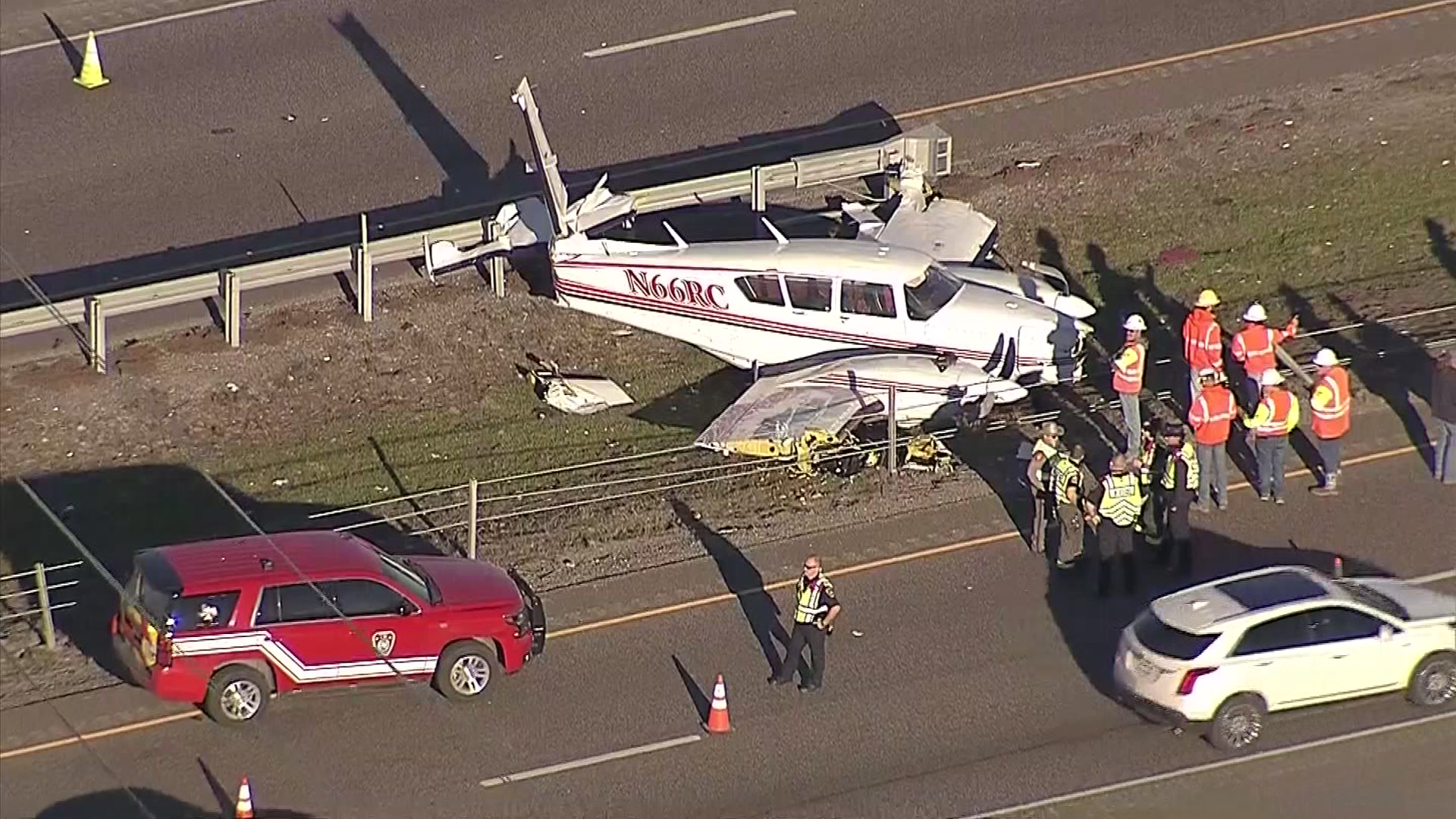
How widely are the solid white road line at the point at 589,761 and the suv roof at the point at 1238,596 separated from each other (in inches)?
193

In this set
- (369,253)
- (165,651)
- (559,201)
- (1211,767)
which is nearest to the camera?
(165,651)

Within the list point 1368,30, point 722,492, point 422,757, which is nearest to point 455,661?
point 422,757

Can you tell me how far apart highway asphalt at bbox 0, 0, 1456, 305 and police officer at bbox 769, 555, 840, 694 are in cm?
1189

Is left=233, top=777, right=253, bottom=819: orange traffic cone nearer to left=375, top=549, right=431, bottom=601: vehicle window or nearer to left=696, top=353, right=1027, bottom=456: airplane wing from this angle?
left=375, top=549, right=431, bottom=601: vehicle window

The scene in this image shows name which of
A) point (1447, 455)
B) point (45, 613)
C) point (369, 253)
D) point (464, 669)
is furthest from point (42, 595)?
point (1447, 455)

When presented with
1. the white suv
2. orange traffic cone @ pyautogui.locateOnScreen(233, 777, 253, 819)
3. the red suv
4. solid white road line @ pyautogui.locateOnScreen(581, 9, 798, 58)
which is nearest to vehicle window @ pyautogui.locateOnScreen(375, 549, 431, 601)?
the red suv

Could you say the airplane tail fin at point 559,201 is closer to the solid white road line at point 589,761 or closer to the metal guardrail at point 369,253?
the metal guardrail at point 369,253

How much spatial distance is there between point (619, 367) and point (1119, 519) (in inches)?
325

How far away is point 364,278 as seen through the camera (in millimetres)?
35125

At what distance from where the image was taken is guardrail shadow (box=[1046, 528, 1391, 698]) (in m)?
28.5

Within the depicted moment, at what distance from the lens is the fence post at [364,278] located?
3500cm

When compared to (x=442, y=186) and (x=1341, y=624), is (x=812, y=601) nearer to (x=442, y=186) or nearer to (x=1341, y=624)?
(x=1341, y=624)

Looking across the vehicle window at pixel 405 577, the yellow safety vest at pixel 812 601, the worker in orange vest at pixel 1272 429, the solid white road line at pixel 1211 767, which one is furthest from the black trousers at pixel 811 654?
the worker in orange vest at pixel 1272 429

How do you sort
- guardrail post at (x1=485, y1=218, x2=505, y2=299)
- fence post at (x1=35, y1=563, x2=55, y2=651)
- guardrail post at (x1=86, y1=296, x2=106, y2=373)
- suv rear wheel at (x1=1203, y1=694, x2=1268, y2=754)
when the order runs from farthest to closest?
1. guardrail post at (x1=485, y1=218, x2=505, y2=299)
2. guardrail post at (x1=86, y1=296, x2=106, y2=373)
3. fence post at (x1=35, y1=563, x2=55, y2=651)
4. suv rear wheel at (x1=1203, y1=694, x2=1268, y2=754)
